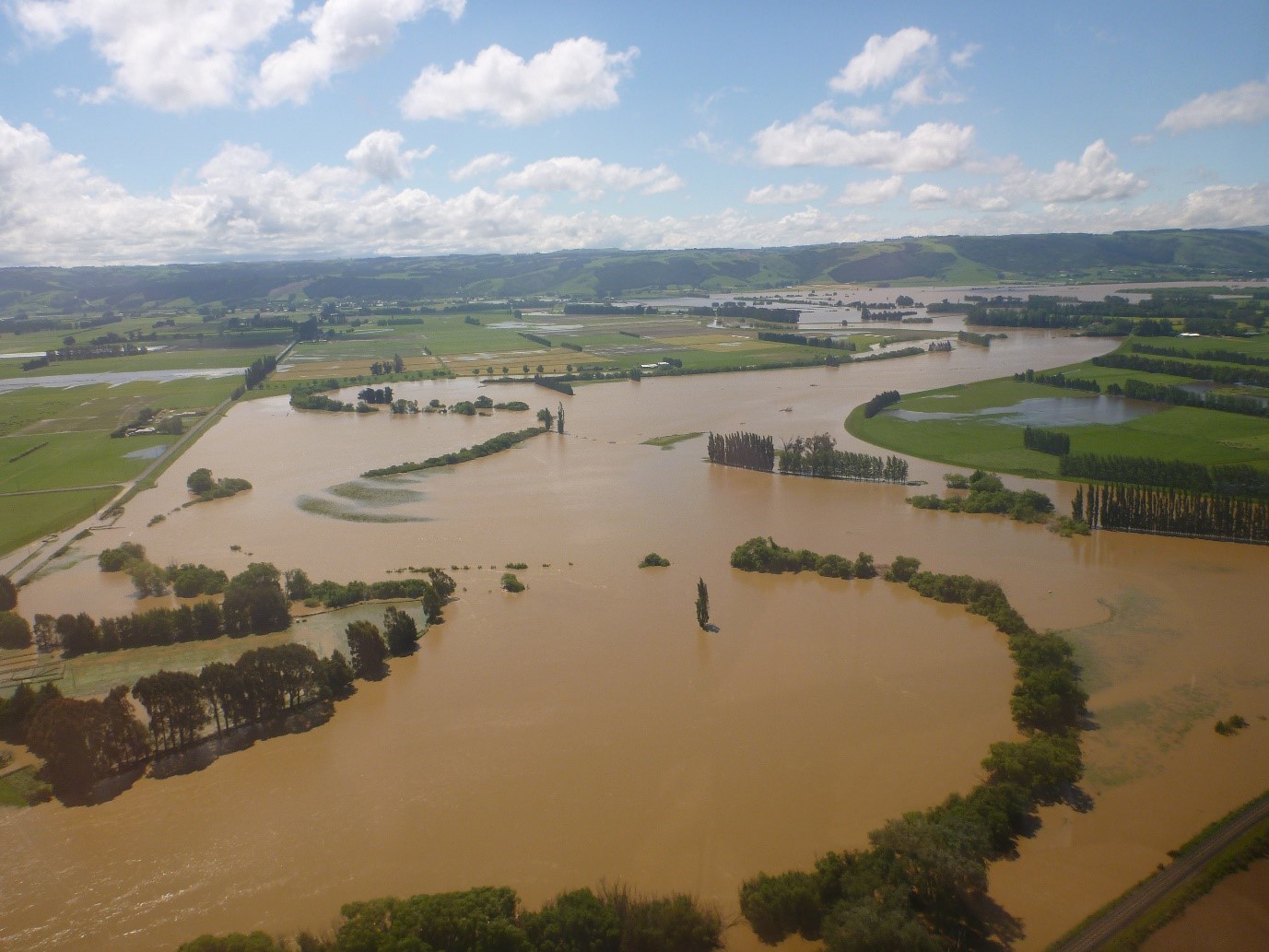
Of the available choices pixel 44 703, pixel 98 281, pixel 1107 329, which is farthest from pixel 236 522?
pixel 98 281

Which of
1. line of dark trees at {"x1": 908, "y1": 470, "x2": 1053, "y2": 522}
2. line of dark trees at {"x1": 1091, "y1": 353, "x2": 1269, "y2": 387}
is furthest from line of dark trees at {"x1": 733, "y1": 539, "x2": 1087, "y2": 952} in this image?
line of dark trees at {"x1": 1091, "y1": 353, "x2": 1269, "y2": 387}

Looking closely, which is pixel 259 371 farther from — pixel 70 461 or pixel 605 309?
pixel 605 309

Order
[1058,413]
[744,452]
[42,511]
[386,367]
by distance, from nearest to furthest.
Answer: [42,511]
[744,452]
[1058,413]
[386,367]

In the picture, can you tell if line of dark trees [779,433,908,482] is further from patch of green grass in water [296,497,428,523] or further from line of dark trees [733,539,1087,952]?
line of dark trees [733,539,1087,952]

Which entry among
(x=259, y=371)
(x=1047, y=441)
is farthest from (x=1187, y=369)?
(x=259, y=371)

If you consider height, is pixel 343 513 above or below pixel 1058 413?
below

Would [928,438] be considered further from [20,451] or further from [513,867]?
[20,451]
